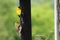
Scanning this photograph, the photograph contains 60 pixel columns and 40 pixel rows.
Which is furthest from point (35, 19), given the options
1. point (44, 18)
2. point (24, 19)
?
point (24, 19)

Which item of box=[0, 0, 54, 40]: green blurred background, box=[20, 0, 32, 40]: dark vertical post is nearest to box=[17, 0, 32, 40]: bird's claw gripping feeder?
box=[20, 0, 32, 40]: dark vertical post

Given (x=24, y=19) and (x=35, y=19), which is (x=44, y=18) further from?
(x=24, y=19)

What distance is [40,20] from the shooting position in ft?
5.22

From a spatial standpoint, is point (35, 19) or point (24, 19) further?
point (35, 19)

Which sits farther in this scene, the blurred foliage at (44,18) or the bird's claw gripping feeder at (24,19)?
the blurred foliage at (44,18)

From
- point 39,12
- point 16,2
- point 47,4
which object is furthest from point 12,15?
point 47,4

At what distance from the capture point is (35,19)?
5.21 feet

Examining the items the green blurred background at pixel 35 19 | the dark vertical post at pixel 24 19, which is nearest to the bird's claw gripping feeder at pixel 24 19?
the dark vertical post at pixel 24 19

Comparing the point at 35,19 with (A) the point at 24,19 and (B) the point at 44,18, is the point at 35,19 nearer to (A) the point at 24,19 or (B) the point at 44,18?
(B) the point at 44,18

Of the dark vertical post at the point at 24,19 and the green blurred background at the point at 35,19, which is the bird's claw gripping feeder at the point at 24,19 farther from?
the green blurred background at the point at 35,19

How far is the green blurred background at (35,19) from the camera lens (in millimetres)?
1535

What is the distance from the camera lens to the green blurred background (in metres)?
1.54

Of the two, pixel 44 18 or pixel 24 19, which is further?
pixel 44 18

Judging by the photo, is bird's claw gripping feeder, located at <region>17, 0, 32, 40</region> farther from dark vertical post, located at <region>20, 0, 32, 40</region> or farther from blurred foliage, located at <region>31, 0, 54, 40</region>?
blurred foliage, located at <region>31, 0, 54, 40</region>
